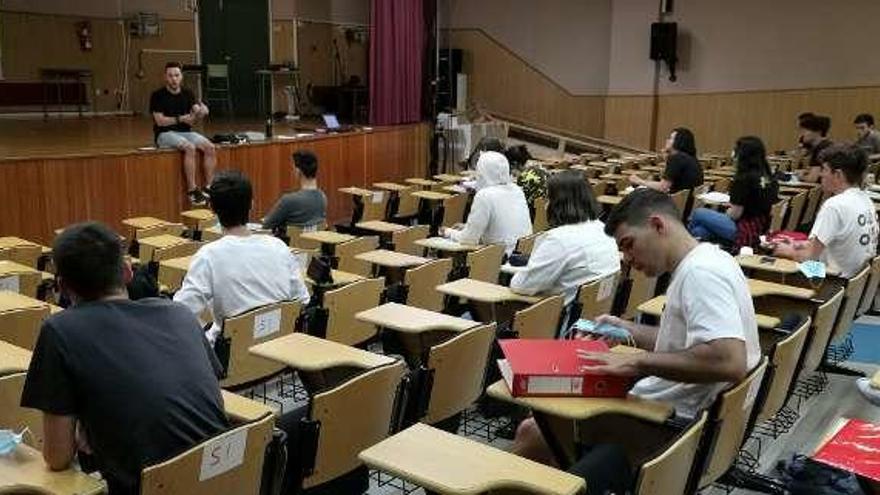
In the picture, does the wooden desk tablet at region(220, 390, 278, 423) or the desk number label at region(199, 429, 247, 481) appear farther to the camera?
the wooden desk tablet at region(220, 390, 278, 423)

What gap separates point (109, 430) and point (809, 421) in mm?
3292

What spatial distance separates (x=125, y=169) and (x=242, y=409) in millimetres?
5550

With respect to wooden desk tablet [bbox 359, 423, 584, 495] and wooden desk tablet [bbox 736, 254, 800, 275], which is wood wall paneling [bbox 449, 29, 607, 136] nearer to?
wooden desk tablet [bbox 736, 254, 800, 275]

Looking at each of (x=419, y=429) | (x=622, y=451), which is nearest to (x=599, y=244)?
(x=622, y=451)

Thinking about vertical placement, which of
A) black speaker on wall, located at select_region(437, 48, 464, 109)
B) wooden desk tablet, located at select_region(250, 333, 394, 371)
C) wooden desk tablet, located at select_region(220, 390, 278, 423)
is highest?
black speaker on wall, located at select_region(437, 48, 464, 109)

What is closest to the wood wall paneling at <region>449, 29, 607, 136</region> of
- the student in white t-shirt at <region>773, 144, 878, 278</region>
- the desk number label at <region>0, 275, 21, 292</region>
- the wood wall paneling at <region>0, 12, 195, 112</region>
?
the wood wall paneling at <region>0, 12, 195, 112</region>

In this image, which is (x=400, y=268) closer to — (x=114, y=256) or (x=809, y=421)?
(x=809, y=421)

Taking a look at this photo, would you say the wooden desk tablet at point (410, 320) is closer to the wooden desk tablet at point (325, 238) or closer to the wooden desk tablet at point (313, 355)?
the wooden desk tablet at point (313, 355)

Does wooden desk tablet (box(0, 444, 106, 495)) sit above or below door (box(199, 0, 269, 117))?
below

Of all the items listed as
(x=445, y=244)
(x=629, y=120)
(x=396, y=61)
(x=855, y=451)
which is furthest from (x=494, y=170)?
(x=629, y=120)

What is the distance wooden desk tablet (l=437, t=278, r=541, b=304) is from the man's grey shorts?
4.74 metres

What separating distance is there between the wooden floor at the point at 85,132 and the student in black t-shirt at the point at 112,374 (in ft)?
17.6

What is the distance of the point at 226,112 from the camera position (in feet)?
43.4

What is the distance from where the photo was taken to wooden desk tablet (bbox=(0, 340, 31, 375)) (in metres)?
2.41
